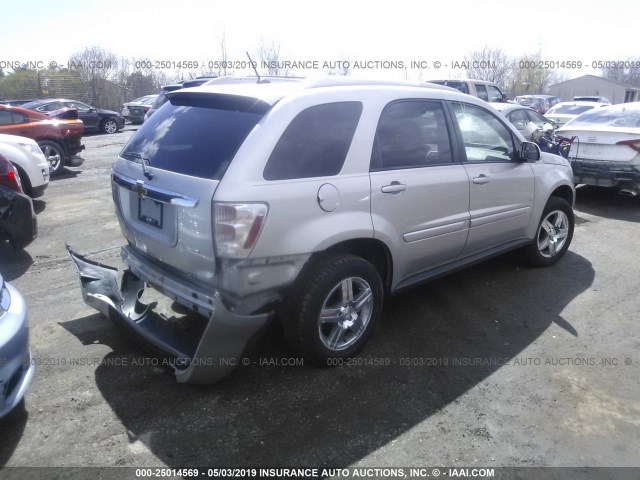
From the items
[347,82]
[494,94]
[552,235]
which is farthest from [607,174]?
[494,94]

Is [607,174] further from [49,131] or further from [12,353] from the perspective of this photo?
[49,131]

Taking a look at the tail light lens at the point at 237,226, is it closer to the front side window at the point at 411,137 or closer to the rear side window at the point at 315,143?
the rear side window at the point at 315,143

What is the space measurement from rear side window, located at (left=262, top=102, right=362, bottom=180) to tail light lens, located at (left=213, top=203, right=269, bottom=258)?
0.24 m

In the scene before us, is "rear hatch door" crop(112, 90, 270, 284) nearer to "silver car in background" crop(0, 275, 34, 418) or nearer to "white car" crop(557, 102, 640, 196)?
"silver car in background" crop(0, 275, 34, 418)

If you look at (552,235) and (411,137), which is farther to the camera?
(552,235)

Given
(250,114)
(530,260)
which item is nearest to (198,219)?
(250,114)

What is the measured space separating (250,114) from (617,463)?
2.86m

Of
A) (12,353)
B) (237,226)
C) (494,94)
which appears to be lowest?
(12,353)

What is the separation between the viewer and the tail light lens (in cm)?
272

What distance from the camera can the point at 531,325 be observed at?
4121 mm

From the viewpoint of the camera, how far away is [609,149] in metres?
7.89

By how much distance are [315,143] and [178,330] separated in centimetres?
160

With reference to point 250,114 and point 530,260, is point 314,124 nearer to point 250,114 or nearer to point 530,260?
point 250,114

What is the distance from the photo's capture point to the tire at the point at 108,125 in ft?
64.0
